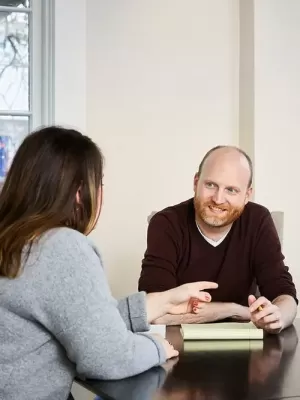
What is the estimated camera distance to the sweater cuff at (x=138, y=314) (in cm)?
167

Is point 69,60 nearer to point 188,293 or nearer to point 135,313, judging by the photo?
point 188,293

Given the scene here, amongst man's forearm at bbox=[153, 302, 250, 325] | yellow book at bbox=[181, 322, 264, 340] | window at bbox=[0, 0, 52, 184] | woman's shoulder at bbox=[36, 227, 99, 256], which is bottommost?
man's forearm at bbox=[153, 302, 250, 325]

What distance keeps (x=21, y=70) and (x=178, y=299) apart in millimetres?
1927

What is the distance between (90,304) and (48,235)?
16cm

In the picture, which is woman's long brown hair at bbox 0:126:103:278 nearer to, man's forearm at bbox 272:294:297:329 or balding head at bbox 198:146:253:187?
man's forearm at bbox 272:294:297:329

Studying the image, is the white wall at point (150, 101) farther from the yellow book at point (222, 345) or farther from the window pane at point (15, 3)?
the yellow book at point (222, 345)

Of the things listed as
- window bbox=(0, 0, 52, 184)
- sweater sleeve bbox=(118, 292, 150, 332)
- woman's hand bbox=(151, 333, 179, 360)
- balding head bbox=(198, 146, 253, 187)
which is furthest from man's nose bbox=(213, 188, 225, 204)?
window bbox=(0, 0, 52, 184)

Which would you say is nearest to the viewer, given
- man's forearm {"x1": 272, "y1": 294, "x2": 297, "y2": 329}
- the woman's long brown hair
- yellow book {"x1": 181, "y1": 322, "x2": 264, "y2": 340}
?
the woman's long brown hair

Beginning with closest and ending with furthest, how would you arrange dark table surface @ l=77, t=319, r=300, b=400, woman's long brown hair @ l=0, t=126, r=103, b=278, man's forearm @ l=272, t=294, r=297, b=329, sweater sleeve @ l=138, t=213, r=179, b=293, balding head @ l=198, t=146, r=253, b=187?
1. dark table surface @ l=77, t=319, r=300, b=400
2. woman's long brown hair @ l=0, t=126, r=103, b=278
3. man's forearm @ l=272, t=294, r=297, b=329
4. sweater sleeve @ l=138, t=213, r=179, b=293
5. balding head @ l=198, t=146, r=253, b=187

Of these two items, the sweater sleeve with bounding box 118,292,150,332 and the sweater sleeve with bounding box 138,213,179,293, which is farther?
the sweater sleeve with bounding box 138,213,179,293

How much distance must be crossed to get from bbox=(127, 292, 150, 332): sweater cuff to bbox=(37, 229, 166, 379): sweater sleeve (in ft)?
0.78

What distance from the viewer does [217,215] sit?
8.14 ft

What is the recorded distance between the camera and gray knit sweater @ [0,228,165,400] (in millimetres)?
1370

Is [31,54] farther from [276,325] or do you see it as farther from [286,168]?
[276,325]
